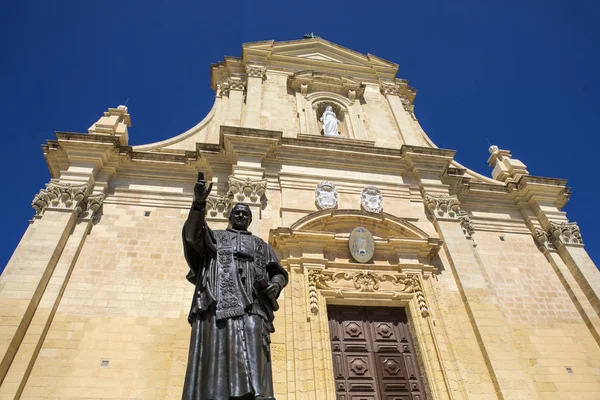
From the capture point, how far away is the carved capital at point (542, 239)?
1226 centimetres

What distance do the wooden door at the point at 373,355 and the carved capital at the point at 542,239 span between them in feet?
17.0

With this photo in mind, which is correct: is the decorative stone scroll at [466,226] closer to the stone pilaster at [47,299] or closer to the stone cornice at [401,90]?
the stone cornice at [401,90]

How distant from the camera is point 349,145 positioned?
12.7 m

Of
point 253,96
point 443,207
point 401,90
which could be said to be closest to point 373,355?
point 443,207

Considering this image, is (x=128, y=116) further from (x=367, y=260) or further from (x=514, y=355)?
(x=514, y=355)

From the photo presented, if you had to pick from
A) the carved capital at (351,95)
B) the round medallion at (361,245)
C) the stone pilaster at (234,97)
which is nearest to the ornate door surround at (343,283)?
the round medallion at (361,245)

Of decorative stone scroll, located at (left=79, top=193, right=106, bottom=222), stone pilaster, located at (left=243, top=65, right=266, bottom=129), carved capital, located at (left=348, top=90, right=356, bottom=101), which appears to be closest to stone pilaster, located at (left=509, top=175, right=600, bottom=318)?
carved capital, located at (left=348, top=90, right=356, bottom=101)

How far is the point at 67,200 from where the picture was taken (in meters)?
10.2

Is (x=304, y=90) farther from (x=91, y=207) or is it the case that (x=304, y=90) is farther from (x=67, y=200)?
(x=67, y=200)

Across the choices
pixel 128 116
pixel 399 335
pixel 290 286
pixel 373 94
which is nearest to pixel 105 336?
pixel 290 286

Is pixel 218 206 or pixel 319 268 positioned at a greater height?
pixel 218 206

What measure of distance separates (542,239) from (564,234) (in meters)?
0.59

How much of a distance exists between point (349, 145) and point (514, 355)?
667 centimetres

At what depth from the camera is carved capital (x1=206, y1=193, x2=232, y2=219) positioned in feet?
34.3
